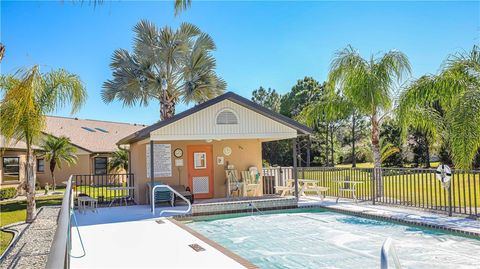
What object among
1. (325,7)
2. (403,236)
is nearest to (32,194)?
(403,236)

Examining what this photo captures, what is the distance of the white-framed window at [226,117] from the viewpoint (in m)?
13.7

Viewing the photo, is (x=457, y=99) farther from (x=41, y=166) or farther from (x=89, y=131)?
(x=89, y=131)

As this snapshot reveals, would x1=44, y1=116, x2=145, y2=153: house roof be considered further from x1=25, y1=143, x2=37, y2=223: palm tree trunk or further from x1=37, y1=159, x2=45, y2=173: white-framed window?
x1=25, y1=143, x2=37, y2=223: palm tree trunk

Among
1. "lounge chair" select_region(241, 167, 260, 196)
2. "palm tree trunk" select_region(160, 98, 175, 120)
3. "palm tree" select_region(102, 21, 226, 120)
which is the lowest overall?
"lounge chair" select_region(241, 167, 260, 196)

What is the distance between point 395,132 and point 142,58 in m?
27.9

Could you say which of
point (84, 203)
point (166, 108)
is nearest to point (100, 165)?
point (166, 108)

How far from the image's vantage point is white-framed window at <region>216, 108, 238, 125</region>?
45.0 ft

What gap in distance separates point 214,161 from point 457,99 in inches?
358

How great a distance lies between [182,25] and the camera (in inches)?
802

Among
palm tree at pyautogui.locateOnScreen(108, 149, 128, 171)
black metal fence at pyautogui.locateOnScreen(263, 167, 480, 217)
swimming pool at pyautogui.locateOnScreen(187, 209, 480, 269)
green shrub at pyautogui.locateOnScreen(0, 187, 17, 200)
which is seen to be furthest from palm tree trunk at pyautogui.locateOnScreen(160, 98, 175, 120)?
swimming pool at pyautogui.locateOnScreen(187, 209, 480, 269)

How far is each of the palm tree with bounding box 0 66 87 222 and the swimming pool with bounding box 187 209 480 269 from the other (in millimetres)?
5422

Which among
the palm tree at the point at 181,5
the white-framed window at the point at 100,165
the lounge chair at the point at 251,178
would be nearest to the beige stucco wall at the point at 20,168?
the white-framed window at the point at 100,165

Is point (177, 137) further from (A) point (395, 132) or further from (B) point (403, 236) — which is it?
(A) point (395, 132)

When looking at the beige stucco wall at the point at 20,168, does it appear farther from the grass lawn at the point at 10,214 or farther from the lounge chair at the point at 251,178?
the lounge chair at the point at 251,178
